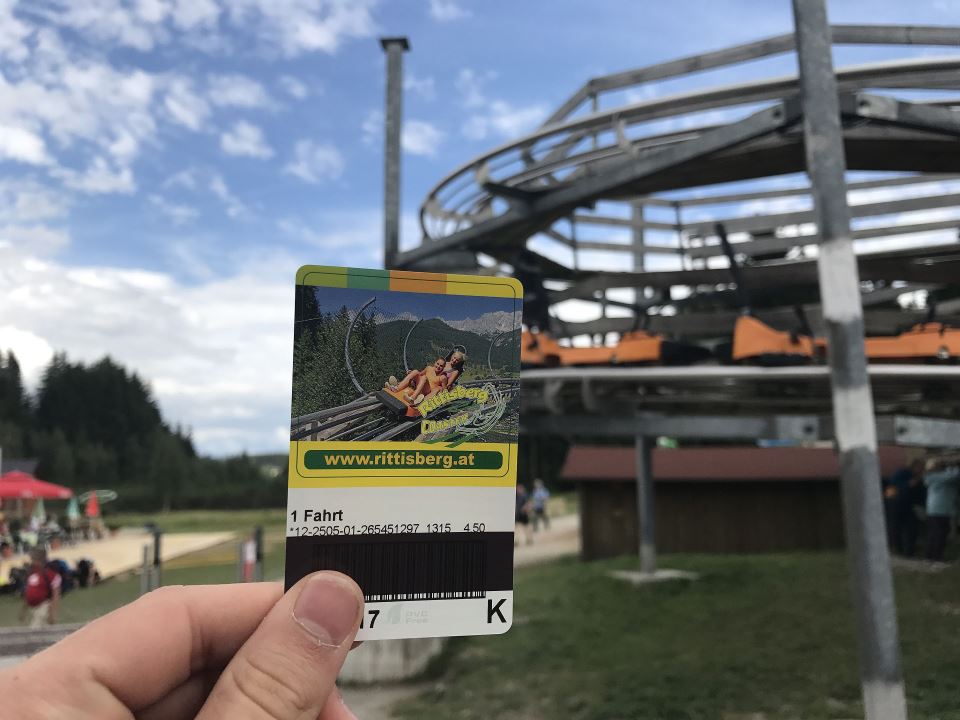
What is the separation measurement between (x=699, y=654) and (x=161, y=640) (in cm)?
867

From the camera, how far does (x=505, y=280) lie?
165 centimetres

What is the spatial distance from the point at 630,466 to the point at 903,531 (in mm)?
6118

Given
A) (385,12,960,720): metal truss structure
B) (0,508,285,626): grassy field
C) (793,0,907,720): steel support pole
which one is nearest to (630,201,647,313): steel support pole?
(385,12,960,720): metal truss structure

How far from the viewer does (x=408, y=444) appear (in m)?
1.63

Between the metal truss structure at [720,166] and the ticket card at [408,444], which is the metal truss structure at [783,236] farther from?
the ticket card at [408,444]

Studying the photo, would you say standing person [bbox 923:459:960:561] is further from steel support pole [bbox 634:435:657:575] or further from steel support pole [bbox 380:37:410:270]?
steel support pole [bbox 380:37:410:270]

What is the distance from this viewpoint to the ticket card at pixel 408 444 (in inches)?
62.7

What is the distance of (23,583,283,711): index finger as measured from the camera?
64.2 inches

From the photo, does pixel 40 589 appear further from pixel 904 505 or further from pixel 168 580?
pixel 904 505

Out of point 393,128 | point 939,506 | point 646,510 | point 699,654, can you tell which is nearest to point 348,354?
point 699,654

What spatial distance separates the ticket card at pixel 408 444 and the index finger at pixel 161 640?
1.10 ft

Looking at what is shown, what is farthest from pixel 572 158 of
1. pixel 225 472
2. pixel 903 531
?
pixel 225 472

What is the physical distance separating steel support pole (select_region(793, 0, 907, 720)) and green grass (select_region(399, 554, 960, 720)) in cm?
143

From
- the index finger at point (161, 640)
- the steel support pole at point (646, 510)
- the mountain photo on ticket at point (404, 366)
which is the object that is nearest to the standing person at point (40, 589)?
the steel support pole at point (646, 510)
